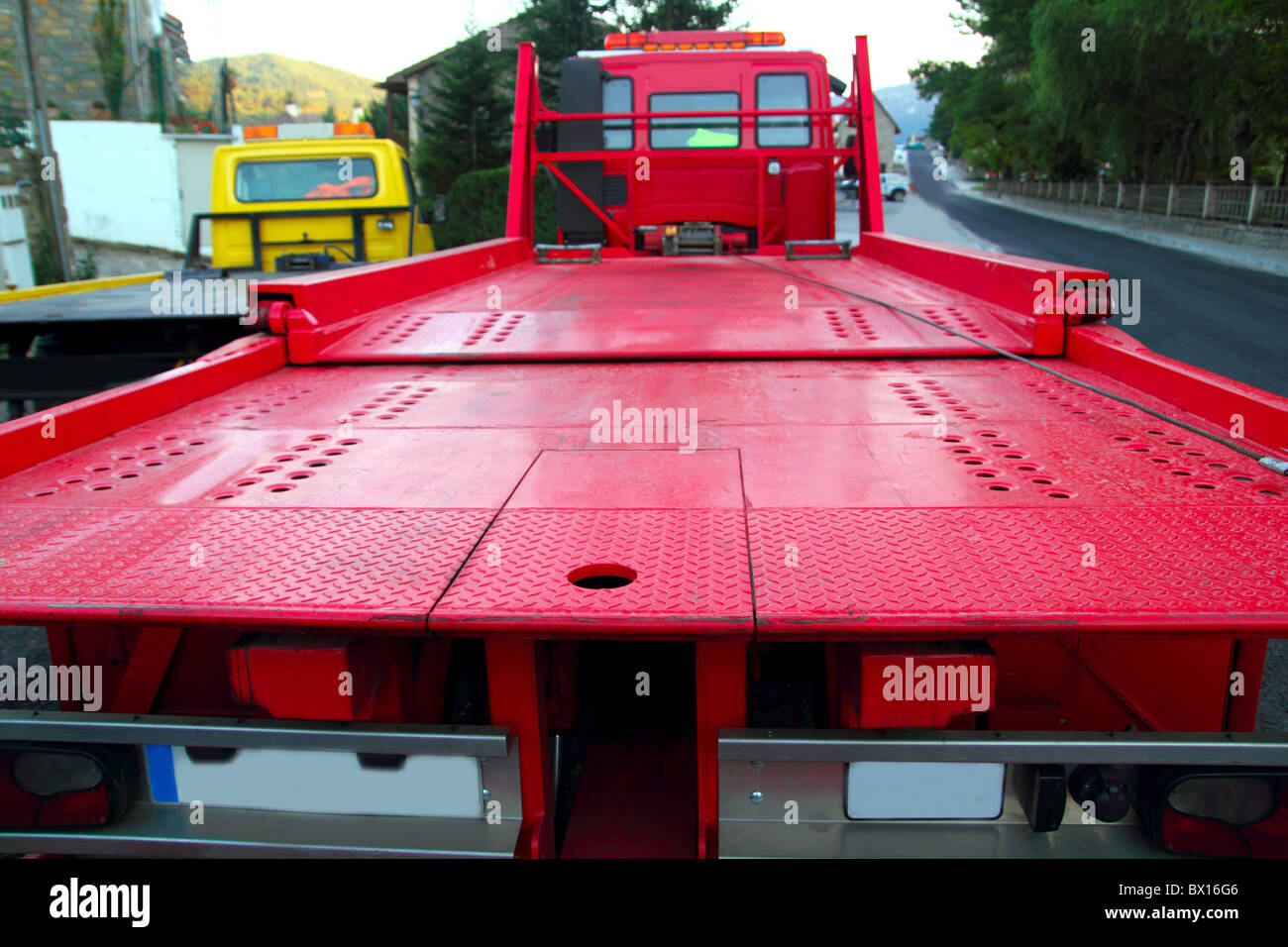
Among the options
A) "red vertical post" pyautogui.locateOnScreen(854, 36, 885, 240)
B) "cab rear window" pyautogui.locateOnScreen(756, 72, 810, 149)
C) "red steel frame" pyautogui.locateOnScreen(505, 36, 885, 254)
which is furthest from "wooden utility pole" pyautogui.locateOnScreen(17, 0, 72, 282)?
"red vertical post" pyautogui.locateOnScreen(854, 36, 885, 240)

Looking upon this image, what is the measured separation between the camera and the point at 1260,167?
35.6m

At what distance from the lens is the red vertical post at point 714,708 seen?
5.01ft

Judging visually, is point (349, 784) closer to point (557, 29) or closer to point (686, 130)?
point (686, 130)

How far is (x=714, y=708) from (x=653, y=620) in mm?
254

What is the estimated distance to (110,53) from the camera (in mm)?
26969

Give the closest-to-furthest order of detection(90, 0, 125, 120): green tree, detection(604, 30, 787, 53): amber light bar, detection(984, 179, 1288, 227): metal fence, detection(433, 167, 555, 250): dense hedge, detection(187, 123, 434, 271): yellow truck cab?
1. detection(604, 30, 787, 53): amber light bar
2. detection(187, 123, 434, 271): yellow truck cab
3. detection(433, 167, 555, 250): dense hedge
4. detection(984, 179, 1288, 227): metal fence
5. detection(90, 0, 125, 120): green tree

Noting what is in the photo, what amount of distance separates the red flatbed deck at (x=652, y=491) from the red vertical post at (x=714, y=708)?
0.12 metres

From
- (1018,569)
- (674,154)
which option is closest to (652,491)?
(1018,569)

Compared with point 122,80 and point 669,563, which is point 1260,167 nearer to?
point 122,80

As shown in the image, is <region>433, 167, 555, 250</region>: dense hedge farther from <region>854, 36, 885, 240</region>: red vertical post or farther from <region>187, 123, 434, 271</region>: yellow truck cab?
<region>854, 36, 885, 240</region>: red vertical post

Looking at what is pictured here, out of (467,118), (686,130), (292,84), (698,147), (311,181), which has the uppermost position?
(292,84)

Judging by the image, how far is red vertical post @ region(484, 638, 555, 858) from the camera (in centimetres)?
156

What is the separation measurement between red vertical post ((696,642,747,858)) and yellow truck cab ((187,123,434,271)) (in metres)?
6.79
